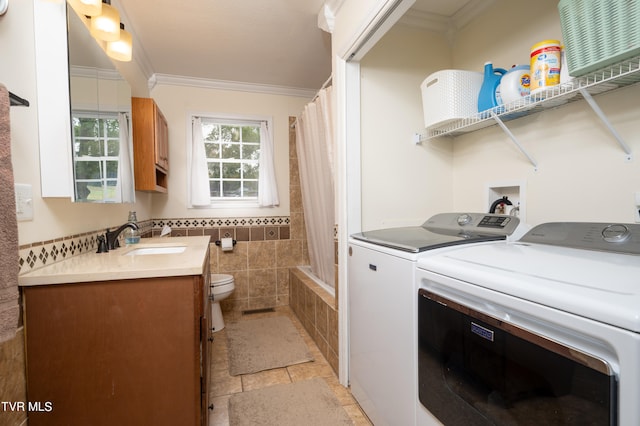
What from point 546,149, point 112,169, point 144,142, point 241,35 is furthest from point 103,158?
point 546,149

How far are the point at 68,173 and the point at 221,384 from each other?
148 cm

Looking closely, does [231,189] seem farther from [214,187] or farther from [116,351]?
[116,351]

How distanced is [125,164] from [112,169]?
226 millimetres

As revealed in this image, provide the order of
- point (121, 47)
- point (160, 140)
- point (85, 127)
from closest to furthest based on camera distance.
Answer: point (85, 127) < point (121, 47) < point (160, 140)

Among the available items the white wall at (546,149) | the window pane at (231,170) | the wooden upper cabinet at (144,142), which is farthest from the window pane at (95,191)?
the white wall at (546,149)

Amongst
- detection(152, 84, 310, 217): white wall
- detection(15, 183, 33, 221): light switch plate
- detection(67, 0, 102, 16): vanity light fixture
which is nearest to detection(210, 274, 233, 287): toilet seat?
detection(152, 84, 310, 217): white wall

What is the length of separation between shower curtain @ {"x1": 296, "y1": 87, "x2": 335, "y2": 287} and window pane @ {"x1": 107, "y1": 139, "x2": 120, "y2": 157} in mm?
1343

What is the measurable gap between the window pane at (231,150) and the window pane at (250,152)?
6cm

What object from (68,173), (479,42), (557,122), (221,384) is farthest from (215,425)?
(479,42)

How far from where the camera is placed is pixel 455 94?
1572 mm

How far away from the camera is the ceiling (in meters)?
1.92

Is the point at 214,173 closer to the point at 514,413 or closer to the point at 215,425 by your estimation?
the point at 215,425

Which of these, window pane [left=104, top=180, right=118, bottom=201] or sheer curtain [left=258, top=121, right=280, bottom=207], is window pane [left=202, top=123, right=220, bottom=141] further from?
window pane [left=104, top=180, right=118, bottom=201]

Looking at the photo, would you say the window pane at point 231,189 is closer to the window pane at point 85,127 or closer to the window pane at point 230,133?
the window pane at point 230,133
